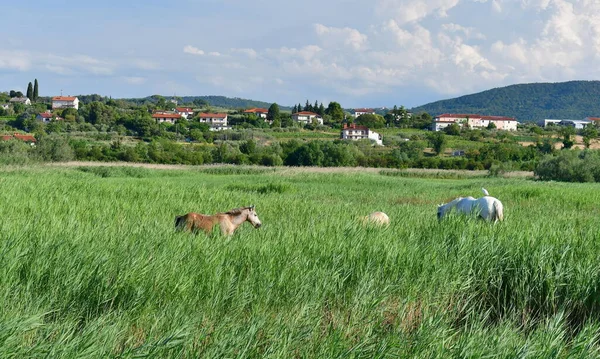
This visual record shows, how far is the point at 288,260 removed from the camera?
21.9 feet

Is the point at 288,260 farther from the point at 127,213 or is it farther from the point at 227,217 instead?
the point at 127,213

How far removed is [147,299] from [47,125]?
10237 cm

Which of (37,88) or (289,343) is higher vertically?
(37,88)

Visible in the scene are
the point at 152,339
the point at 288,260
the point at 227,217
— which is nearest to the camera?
the point at 152,339

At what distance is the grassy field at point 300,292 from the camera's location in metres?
4.28

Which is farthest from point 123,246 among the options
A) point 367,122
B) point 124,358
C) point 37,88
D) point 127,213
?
Result: point 37,88

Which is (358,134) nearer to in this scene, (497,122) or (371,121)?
(371,121)

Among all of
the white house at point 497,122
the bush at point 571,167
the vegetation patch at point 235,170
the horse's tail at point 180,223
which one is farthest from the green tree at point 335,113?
the horse's tail at point 180,223

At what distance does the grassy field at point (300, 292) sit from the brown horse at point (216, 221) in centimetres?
73

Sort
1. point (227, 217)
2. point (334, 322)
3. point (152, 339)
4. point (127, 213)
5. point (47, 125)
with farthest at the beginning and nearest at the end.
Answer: point (47, 125) → point (127, 213) → point (227, 217) → point (334, 322) → point (152, 339)

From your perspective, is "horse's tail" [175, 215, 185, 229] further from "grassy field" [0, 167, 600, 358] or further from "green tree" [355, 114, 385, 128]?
"green tree" [355, 114, 385, 128]

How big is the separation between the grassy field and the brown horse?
73 centimetres

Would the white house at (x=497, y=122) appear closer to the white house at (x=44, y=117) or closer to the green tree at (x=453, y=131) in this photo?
the green tree at (x=453, y=131)

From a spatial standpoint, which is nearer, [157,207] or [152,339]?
[152,339]
